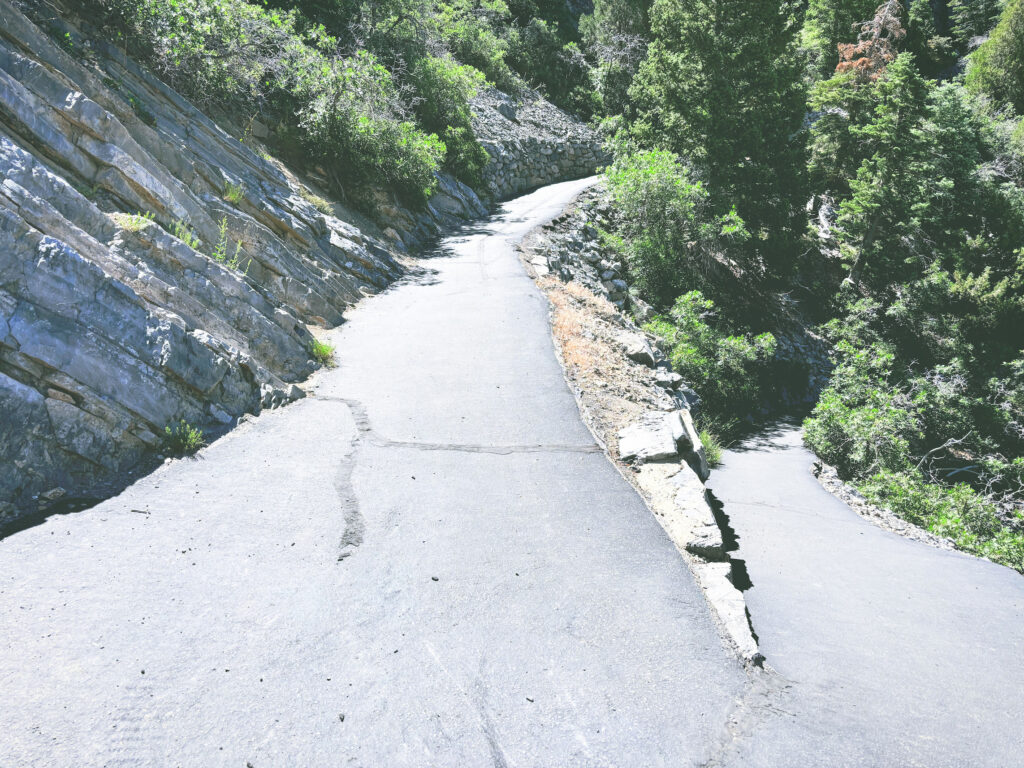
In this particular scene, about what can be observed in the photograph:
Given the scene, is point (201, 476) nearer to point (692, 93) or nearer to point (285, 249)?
point (285, 249)

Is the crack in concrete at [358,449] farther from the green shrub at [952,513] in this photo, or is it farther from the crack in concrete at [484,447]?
the green shrub at [952,513]

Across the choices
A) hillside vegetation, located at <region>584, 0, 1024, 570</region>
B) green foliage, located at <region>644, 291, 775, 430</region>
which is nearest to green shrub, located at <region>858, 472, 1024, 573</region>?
green foliage, located at <region>644, 291, 775, 430</region>

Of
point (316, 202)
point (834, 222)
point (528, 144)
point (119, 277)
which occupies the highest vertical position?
point (528, 144)

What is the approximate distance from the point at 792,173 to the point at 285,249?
1626 cm

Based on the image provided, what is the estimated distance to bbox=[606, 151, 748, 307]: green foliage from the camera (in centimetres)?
1677

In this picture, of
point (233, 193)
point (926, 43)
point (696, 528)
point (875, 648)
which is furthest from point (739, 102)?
point (926, 43)

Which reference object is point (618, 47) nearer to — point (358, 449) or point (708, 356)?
point (708, 356)

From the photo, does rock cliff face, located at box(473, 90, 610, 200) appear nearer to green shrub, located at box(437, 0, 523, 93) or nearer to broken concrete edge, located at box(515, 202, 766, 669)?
green shrub, located at box(437, 0, 523, 93)

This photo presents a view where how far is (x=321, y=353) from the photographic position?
848 centimetres

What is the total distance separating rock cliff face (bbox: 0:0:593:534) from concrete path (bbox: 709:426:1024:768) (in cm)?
555

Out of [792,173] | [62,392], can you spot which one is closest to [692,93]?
[792,173]

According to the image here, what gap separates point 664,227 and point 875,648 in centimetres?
1448

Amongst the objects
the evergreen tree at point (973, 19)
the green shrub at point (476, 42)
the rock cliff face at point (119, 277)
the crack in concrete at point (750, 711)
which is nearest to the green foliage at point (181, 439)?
the rock cliff face at point (119, 277)

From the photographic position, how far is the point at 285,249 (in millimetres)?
10289
